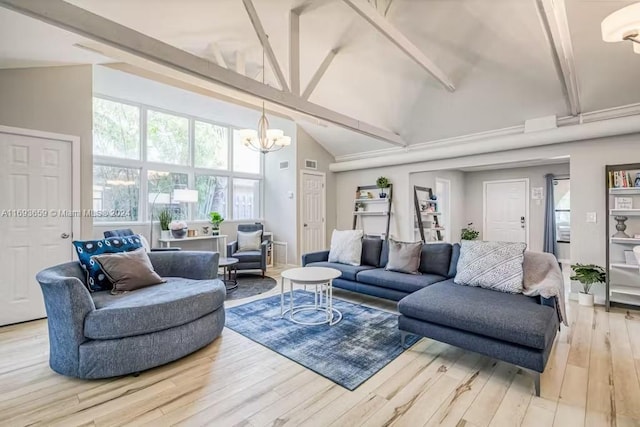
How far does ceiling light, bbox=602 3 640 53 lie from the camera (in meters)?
1.80

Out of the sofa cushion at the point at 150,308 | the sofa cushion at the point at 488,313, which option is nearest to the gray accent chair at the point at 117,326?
the sofa cushion at the point at 150,308

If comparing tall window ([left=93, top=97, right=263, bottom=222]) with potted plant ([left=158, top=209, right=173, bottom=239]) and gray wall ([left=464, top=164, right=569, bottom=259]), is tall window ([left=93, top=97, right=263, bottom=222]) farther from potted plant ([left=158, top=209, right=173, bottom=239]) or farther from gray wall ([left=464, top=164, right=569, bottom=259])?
gray wall ([left=464, top=164, right=569, bottom=259])

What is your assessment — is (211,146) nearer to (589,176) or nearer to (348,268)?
(348,268)

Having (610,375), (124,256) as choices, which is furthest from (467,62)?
(124,256)

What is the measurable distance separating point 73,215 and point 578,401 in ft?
16.7

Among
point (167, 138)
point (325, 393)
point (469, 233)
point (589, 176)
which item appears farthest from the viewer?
point (469, 233)

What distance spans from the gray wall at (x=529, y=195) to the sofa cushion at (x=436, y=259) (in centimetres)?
471

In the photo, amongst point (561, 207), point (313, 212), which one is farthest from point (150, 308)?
point (561, 207)

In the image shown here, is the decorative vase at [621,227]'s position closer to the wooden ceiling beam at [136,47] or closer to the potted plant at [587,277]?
the potted plant at [587,277]

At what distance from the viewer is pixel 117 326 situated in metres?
2.15

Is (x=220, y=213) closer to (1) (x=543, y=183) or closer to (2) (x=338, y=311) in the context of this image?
(2) (x=338, y=311)

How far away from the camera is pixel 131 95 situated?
4.79 metres

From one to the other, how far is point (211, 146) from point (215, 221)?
1599mm

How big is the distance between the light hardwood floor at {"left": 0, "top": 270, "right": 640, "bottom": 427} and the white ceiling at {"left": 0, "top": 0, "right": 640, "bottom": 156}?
2.90 metres
